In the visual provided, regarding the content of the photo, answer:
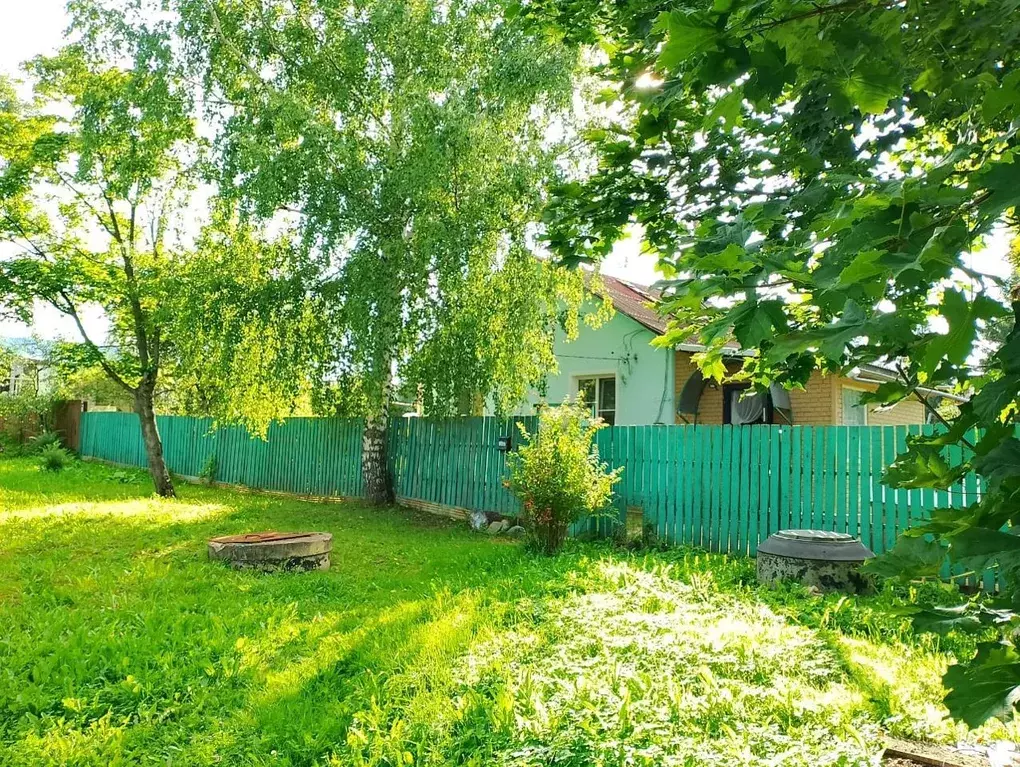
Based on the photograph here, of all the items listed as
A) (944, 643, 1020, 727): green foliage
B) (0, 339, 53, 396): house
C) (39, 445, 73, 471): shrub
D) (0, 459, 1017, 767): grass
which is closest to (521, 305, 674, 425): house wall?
(0, 459, 1017, 767): grass

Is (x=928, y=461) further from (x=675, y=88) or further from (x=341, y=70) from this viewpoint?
(x=341, y=70)

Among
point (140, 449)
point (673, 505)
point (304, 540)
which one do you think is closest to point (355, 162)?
point (304, 540)

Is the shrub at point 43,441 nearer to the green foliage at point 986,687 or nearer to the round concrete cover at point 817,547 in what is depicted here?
the round concrete cover at point 817,547

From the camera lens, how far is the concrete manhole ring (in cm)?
675

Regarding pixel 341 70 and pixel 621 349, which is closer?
pixel 341 70

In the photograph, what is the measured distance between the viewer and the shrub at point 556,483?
7633 mm

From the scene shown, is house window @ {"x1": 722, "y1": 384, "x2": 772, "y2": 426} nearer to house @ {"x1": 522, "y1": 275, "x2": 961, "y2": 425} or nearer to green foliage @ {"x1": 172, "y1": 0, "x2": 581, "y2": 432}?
house @ {"x1": 522, "y1": 275, "x2": 961, "y2": 425}

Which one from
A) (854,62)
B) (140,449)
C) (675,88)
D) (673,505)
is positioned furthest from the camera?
(140,449)

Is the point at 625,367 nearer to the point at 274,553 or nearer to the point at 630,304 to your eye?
the point at 630,304

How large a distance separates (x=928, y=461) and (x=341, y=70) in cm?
1097

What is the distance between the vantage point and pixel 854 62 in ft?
3.62

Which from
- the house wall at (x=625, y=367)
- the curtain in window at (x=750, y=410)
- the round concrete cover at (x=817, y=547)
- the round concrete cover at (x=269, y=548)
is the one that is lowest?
the round concrete cover at (x=269, y=548)

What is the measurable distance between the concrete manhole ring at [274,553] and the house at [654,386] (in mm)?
6104

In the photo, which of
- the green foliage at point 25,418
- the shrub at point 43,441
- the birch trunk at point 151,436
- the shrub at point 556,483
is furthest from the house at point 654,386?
the green foliage at point 25,418
